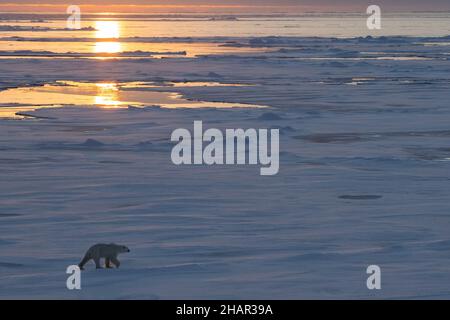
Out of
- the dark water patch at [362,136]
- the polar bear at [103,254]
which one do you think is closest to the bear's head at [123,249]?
the polar bear at [103,254]

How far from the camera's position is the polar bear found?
6492 millimetres

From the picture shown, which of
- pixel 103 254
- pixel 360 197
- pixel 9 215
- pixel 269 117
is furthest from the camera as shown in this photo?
pixel 269 117

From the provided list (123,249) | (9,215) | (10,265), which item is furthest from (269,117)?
(10,265)

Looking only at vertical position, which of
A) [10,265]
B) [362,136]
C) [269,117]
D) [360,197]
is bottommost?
[10,265]

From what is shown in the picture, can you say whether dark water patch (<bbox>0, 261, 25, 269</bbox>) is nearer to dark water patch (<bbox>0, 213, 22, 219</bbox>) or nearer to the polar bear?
the polar bear

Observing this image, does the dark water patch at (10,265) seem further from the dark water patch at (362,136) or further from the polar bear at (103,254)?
the dark water patch at (362,136)

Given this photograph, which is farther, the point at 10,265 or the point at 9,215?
the point at 9,215

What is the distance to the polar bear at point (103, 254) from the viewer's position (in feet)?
21.3

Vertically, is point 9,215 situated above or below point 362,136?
below

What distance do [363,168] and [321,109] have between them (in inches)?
263

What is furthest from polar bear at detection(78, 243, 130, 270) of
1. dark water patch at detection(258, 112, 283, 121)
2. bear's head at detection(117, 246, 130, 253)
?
dark water patch at detection(258, 112, 283, 121)

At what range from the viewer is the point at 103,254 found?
6543mm

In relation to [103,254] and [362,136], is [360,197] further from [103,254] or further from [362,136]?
[362,136]

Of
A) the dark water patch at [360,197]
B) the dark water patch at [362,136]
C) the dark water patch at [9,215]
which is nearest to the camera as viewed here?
the dark water patch at [9,215]
